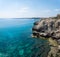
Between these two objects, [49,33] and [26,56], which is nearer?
[26,56]

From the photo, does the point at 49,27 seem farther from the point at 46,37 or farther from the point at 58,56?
the point at 58,56

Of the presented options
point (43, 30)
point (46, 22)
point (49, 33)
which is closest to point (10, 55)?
point (49, 33)

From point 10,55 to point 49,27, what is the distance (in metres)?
34.5

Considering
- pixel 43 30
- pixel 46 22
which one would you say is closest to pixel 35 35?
pixel 43 30

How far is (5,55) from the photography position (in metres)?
38.7

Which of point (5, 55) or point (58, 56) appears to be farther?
point (5, 55)

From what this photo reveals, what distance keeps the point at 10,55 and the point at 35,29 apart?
37.6 meters

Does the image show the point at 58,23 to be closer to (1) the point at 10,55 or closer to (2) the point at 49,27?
(2) the point at 49,27

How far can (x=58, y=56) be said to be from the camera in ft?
112

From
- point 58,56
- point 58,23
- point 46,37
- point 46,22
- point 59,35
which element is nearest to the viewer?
point 58,56

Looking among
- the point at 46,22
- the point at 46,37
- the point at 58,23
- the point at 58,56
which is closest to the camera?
the point at 58,56

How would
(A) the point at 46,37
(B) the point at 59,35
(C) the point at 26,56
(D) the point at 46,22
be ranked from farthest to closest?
(D) the point at 46,22
(A) the point at 46,37
(B) the point at 59,35
(C) the point at 26,56

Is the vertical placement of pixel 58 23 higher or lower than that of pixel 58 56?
higher

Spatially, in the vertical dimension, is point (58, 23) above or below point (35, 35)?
above
